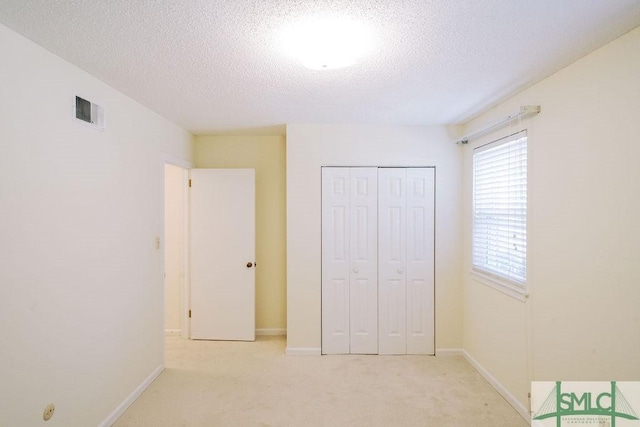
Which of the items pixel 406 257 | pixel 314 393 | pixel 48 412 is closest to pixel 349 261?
pixel 406 257

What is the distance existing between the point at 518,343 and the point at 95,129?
3.51 meters

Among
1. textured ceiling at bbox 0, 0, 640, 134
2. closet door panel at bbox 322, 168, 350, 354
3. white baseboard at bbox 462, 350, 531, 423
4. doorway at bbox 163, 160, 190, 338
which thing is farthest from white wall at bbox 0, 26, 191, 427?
white baseboard at bbox 462, 350, 531, 423

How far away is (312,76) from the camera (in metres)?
2.10

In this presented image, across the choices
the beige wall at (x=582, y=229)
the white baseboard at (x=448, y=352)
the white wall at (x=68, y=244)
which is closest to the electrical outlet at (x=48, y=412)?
the white wall at (x=68, y=244)

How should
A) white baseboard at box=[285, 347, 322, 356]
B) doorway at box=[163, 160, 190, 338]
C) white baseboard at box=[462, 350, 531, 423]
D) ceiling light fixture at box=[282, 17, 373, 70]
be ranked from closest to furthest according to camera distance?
ceiling light fixture at box=[282, 17, 373, 70] → white baseboard at box=[462, 350, 531, 423] → white baseboard at box=[285, 347, 322, 356] → doorway at box=[163, 160, 190, 338]

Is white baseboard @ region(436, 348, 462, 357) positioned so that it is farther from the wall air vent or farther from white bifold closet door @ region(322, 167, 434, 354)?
the wall air vent

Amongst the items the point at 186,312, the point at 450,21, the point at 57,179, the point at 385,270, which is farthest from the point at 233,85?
the point at 186,312

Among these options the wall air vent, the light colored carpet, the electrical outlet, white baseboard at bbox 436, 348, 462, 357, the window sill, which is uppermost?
the wall air vent

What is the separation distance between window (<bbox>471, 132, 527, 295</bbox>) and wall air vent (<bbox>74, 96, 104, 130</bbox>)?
3.11 m

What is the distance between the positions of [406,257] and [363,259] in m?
0.47

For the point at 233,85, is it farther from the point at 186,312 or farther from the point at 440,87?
the point at 186,312

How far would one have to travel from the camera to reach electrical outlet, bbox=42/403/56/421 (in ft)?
5.58

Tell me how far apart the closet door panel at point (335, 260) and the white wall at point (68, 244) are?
172cm

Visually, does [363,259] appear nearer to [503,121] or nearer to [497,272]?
[497,272]
